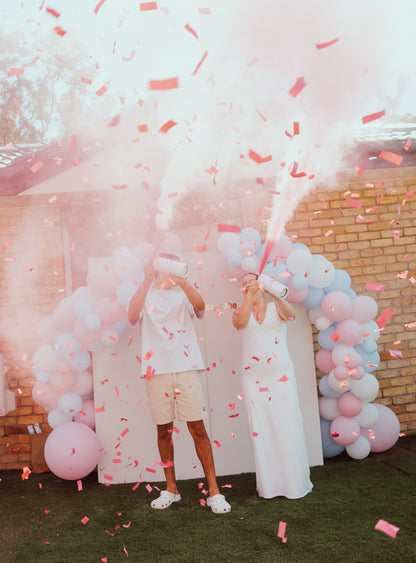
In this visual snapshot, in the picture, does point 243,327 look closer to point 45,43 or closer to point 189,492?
point 189,492

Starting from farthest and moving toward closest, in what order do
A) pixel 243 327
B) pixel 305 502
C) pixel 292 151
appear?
pixel 292 151 < pixel 243 327 < pixel 305 502

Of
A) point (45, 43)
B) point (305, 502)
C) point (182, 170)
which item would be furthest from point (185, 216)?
point (45, 43)

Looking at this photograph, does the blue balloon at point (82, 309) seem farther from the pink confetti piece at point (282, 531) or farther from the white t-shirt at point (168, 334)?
the pink confetti piece at point (282, 531)

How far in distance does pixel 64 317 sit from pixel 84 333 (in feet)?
0.96

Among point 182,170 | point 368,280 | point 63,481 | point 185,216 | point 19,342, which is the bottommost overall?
point 63,481

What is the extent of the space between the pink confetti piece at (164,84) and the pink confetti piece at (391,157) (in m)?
2.44

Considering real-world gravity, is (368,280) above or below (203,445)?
above

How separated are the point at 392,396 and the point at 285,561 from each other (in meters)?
3.39

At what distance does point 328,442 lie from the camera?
516 centimetres

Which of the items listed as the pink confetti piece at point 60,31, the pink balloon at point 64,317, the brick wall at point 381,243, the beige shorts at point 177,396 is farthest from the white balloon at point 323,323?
the pink confetti piece at point 60,31

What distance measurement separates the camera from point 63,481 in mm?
5109

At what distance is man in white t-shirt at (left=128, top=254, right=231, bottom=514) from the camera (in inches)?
162

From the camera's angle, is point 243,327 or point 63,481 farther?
point 63,481

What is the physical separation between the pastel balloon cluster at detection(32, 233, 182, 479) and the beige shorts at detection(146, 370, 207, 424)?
0.86 m
